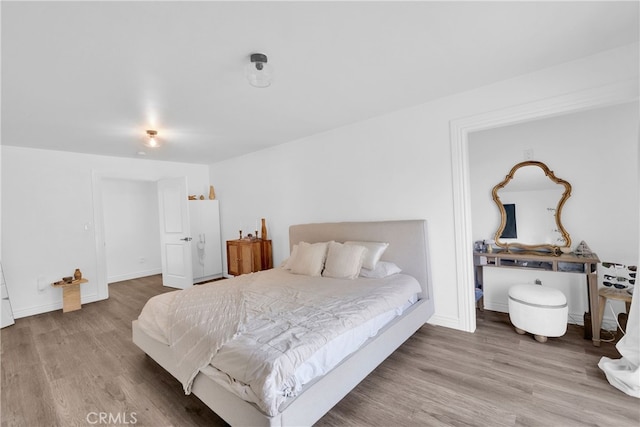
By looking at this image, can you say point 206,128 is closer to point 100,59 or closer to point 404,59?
point 100,59

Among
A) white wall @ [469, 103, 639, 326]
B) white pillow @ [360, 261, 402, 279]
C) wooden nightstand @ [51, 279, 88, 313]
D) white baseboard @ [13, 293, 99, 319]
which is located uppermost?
white wall @ [469, 103, 639, 326]

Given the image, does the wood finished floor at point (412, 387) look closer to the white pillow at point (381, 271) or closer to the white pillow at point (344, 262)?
the white pillow at point (381, 271)

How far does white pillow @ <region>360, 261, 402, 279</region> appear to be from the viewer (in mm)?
2863

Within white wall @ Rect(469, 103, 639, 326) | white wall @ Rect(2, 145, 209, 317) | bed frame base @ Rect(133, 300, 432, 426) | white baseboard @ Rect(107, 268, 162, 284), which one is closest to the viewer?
bed frame base @ Rect(133, 300, 432, 426)

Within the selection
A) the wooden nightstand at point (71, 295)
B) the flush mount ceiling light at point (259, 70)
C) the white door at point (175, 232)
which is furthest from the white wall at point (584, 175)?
the wooden nightstand at point (71, 295)

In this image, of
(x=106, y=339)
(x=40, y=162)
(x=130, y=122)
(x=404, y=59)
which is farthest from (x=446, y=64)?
(x=40, y=162)

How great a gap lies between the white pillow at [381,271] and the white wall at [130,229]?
555cm

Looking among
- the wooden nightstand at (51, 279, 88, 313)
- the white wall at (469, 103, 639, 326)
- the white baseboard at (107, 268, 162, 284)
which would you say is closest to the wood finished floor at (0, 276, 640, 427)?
the white wall at (469, 103, 639, 326)

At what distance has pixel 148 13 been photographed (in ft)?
4.90

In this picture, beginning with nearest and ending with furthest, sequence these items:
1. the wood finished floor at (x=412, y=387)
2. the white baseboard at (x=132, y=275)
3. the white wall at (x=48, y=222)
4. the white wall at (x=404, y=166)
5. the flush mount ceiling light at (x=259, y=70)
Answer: the wood finished floor at (x=412, y=387), the flush mount ceiling light at (x=259, y=70), the white wall at (x=404, y=166), the white wall at (x=48, y=222), the white baseboard at (x=132, y=275)

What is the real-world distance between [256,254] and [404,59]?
351 centimetres

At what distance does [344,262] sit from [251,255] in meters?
2.08

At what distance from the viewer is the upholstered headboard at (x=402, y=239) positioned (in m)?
2.94

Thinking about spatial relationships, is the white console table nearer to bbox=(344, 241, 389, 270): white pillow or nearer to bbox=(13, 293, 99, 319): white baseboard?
bbox=(344, 241, 389, 270): white pillow
